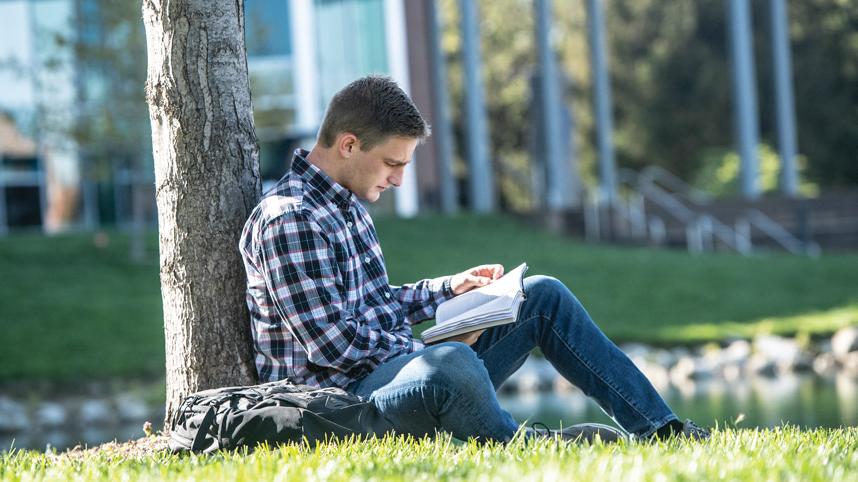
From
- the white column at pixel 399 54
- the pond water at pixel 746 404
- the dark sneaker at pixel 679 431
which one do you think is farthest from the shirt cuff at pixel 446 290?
the white column at pixel 399 54

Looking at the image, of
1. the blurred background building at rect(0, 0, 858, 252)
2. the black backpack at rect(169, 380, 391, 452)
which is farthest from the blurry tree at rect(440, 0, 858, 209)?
the black backpack at rect(169, 380, 391, 452)

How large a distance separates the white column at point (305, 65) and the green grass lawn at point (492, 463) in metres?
16.7

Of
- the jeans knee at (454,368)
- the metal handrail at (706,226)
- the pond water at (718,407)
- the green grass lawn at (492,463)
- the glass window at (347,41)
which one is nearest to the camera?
the green grass lawn at (492,463)

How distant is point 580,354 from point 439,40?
17914 mm

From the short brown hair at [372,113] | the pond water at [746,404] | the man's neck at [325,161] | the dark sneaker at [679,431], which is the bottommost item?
the pond water at [746,404]

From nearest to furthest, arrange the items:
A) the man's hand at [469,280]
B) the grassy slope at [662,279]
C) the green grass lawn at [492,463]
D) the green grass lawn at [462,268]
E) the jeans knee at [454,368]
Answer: the green grass lawn at [492,463] < the jeans knee at [454,368] < the man's hand at [469,280] < the green grass lawn at [462,268] < the grassy slope at [662,279]

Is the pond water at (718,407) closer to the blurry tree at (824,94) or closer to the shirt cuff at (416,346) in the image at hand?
the shirt cuff at (416,346)

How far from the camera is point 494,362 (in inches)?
172

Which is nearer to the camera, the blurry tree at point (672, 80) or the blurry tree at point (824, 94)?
the blurry tree at point (824, 94)

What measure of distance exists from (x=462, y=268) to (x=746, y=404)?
6.64 m

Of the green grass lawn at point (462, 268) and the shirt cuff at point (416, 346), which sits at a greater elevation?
the shirt cuff at point (416, 346)

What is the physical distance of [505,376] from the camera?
14.5 feet

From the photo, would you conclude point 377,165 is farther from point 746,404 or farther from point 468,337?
point 746,404

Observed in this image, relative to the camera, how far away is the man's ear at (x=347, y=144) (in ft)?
13.4
